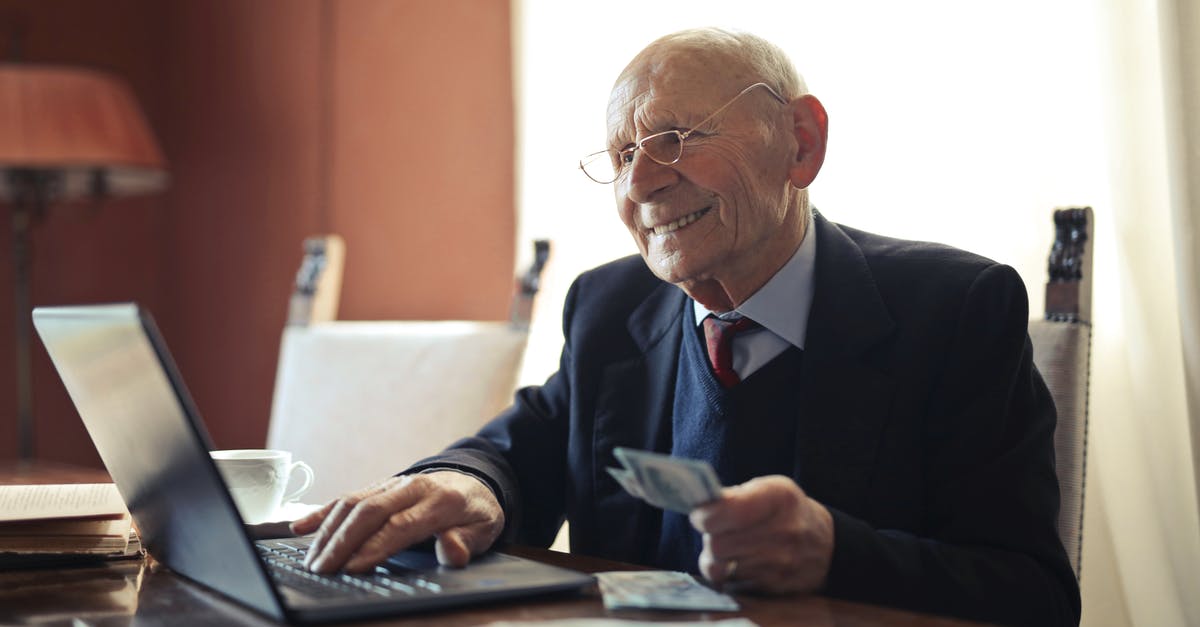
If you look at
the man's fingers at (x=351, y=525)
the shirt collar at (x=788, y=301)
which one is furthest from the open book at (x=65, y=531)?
the shirt collar at (x=788, y=301)

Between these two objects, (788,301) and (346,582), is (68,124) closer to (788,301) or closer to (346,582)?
(788,301)

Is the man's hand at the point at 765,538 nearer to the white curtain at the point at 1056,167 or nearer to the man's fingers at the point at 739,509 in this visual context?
the man's fingers at the point at 739,509

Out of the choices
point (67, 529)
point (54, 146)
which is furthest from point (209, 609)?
point (54, 146)

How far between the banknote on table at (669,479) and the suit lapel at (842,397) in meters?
0.39

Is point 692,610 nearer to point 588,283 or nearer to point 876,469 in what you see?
point 876,469

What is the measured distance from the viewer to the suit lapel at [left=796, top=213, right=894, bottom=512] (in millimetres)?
1205

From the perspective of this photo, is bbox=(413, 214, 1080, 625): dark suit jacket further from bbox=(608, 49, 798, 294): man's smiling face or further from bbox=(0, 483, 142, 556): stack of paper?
bbox=(0, 483, 142, 556): stack of paper

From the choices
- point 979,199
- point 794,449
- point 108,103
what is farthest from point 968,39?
point 108,103

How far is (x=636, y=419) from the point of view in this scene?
1421mm

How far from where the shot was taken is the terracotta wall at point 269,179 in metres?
2.76

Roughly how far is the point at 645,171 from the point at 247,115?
8.04ft

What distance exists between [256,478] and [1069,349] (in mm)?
924

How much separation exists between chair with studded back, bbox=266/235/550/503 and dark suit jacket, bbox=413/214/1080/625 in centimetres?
39

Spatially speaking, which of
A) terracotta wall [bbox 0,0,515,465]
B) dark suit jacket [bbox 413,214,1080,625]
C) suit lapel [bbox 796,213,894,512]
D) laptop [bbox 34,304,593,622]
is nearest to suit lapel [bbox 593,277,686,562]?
dark suit jacket [bbox 413,214,1080,625]
